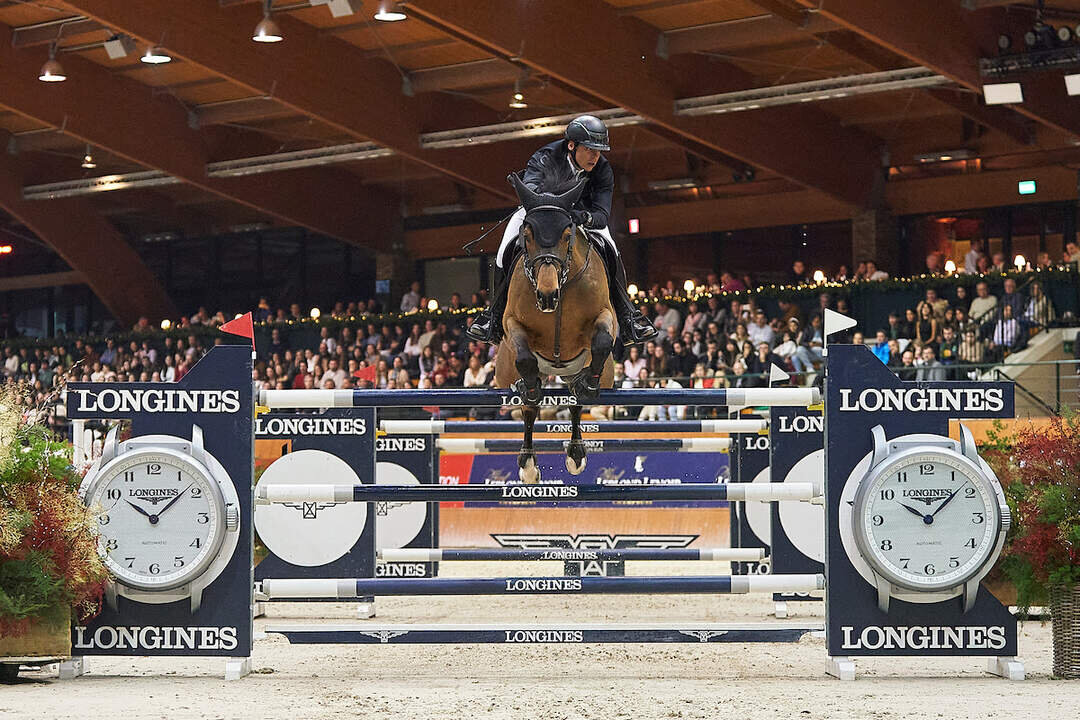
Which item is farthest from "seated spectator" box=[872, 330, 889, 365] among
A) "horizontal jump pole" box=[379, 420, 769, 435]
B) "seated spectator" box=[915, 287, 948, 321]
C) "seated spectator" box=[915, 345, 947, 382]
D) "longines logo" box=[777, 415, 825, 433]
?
"longines logo" box=[777, 415, 825, 433]

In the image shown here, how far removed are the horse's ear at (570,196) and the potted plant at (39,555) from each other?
2.58 metres

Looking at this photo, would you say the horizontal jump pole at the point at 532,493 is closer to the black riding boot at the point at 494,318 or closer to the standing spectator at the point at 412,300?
the black riding boot at the point at 494,318

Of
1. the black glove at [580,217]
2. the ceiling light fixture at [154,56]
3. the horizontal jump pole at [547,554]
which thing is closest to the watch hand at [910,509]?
the horizontal jump pole at [547,554]

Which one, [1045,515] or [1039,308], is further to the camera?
[1039,308]

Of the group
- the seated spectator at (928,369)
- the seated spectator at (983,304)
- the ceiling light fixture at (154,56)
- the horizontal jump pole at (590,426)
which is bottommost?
the horizontal jump pole at (590,426)

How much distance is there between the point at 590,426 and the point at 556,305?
3.19 m

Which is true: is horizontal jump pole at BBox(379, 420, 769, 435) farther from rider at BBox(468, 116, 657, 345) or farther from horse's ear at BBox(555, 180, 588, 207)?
horse's ear at BBox(555, 180, 588, 207)

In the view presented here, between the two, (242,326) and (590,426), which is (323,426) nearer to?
(590,426)

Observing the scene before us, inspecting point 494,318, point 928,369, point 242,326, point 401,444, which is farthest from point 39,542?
point 928,369

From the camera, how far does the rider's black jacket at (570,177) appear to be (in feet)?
22.8

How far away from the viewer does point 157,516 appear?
22.1ft

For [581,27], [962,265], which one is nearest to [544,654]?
[581,27]

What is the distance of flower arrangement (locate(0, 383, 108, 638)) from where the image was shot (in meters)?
6.29

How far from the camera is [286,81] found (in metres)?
19.0
